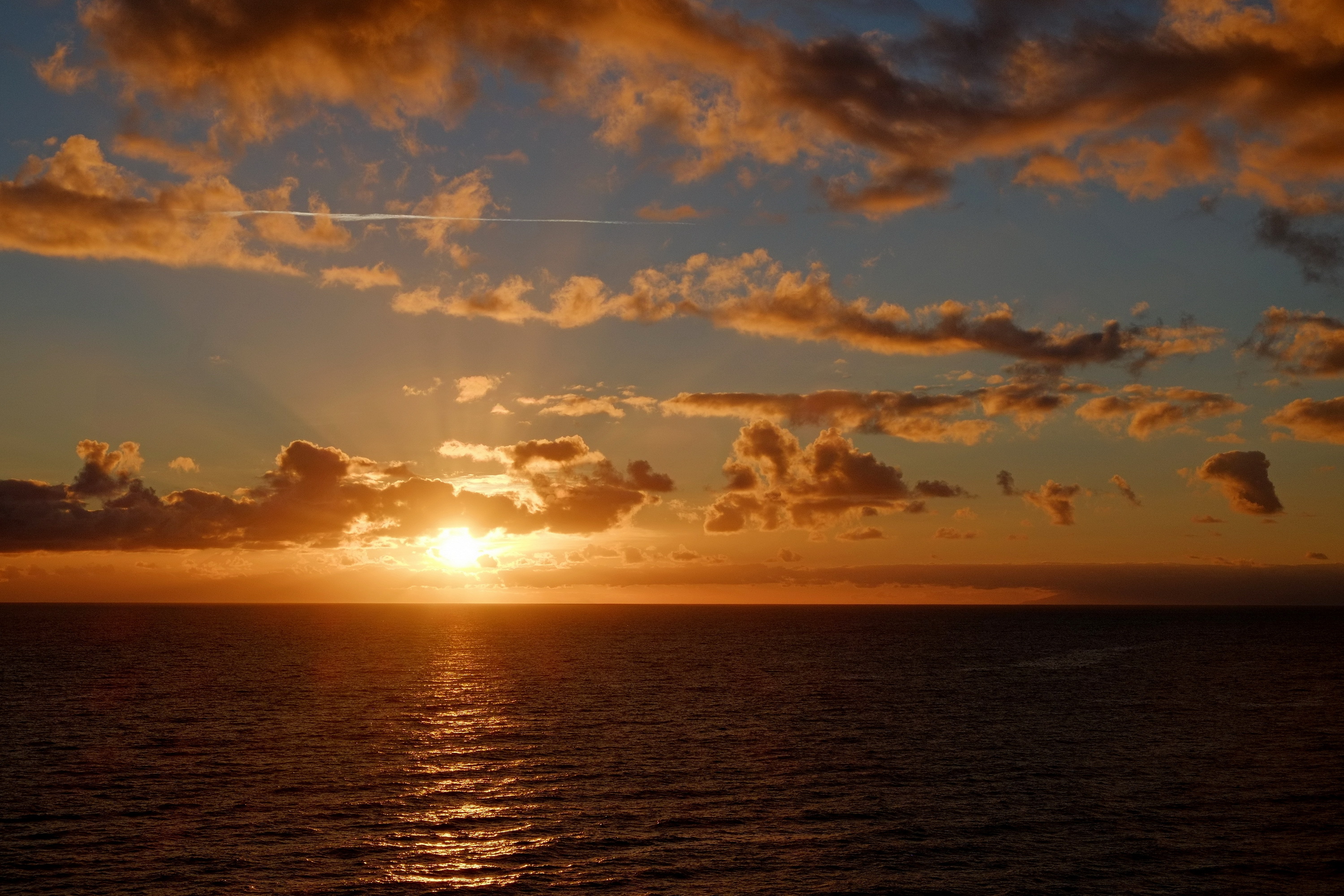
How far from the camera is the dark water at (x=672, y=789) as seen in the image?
4262cm

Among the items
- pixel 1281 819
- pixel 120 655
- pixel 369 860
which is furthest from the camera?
pixel 120 655

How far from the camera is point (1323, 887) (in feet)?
134

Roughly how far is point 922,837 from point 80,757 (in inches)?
2250

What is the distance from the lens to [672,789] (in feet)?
190

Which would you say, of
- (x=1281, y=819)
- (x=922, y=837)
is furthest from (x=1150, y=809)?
(x=922, y=837)

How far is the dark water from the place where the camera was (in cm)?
4262

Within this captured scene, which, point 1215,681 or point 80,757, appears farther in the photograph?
point 1215,681

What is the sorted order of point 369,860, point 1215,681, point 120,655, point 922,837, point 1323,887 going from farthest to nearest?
point 120,655, point 1215,681, point 922,837, point 369,860, point 1323,887

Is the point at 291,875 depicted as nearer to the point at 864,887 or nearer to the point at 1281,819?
the point at 864,887

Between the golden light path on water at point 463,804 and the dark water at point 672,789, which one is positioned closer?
the dark water at point 672,789

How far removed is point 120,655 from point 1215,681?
170390mm

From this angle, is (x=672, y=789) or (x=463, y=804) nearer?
(x=463, y=804)

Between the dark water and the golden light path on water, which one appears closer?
the dark water

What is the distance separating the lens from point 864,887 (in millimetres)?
40906
